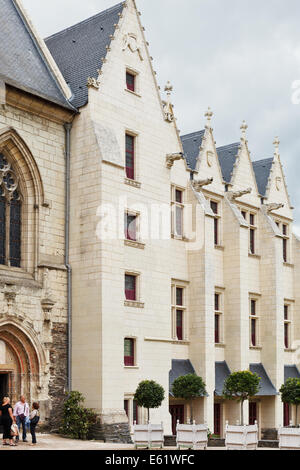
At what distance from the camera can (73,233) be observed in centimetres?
3109

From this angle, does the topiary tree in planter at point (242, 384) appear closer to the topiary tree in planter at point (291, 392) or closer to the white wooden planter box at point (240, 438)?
the topiary tree in planter at point (291, 392)

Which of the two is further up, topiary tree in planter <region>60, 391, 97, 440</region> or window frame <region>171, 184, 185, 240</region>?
window frame <region>171, 184, 185, 240</region>

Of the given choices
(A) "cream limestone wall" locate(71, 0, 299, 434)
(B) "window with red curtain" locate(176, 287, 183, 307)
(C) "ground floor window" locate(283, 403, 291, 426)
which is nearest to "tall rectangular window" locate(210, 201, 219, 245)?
(A) "cream limestone wall" locate(71, 0, 299, 434)

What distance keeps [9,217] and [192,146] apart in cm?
1549

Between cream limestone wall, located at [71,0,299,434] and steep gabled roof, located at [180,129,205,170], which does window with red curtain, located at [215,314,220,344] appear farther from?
steep gabled roof, located at [180,129,205,170]

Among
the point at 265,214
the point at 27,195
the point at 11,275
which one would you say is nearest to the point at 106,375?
the point at 11,275

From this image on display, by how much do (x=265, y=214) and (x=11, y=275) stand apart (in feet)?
65.0

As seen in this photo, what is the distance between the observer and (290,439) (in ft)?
85.3

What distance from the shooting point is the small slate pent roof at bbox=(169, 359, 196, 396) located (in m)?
35.9

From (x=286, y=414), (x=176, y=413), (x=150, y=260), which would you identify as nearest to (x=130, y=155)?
(x=150, y=260)

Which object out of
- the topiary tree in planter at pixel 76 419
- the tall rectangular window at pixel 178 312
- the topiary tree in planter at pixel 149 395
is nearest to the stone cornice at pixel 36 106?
the tall rectangular window at pixel 178 312

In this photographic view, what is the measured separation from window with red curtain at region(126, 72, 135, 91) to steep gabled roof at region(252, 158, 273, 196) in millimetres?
14464

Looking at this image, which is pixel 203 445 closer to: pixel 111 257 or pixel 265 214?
pixel 111 257

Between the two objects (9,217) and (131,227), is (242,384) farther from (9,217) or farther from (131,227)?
(9,217)
